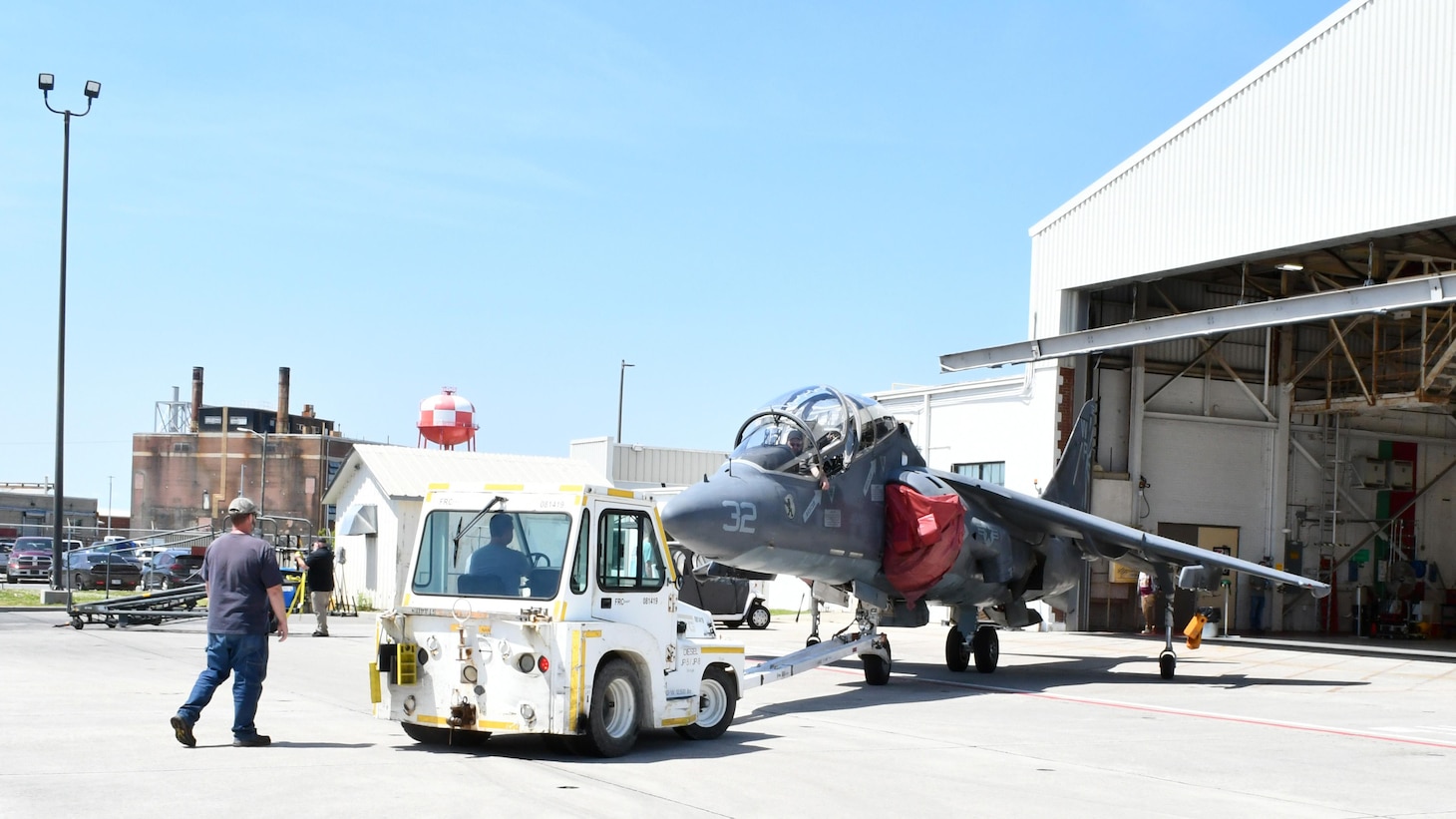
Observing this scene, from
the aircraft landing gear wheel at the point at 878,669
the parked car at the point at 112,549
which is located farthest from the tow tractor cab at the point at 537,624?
the parked car at the point at 112,549

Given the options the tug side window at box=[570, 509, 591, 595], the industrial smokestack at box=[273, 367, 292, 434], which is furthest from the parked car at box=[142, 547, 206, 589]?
the industrial smokestack at box=[273, 367, 292, 434]

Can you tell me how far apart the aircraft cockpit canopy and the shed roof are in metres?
19.0

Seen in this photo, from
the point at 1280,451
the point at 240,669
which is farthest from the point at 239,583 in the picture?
the point at 1280,451

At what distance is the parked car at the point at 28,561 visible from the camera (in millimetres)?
49062

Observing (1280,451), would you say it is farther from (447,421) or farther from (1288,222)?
(447,421)

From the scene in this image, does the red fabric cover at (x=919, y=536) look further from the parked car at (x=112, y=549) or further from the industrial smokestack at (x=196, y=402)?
the industrial smokestack at (x=196, y=402)

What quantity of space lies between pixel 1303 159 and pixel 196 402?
256ft

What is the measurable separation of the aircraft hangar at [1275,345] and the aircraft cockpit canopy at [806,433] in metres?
11.2

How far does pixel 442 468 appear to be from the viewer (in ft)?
127

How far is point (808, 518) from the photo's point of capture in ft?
53.9

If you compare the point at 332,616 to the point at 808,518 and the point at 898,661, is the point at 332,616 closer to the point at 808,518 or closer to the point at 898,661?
the point at 898,661

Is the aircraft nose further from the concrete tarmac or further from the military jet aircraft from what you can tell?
the concrete tarmac

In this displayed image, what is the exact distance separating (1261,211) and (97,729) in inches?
906

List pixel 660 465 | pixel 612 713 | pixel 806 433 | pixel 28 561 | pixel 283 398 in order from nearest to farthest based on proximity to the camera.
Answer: pixel 612 713 < pixel 806 433 < pixel 660 465 < pixel 28 561 < pixel 283 398
